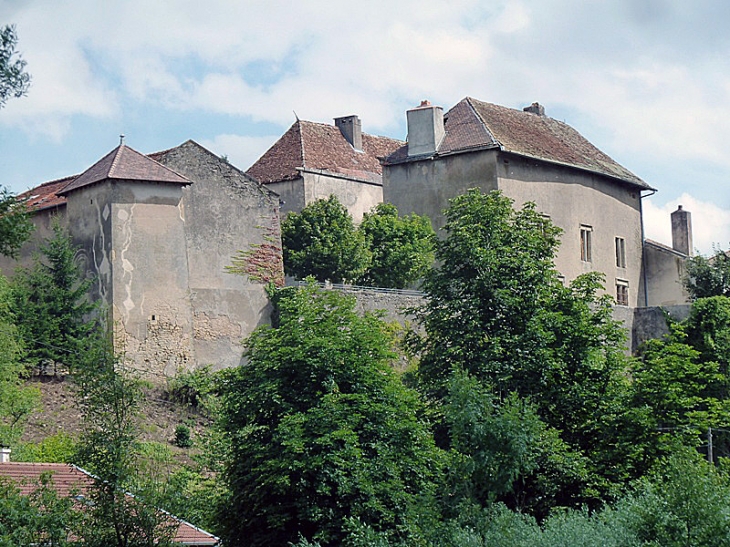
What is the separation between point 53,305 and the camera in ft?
112

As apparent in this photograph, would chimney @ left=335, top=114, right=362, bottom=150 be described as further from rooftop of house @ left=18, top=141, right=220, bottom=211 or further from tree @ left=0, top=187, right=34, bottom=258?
tree @ left=0, top=187, right=34, bottom=258

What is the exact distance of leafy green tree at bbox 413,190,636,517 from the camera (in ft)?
87.2

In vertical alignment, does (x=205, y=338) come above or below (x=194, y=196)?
below

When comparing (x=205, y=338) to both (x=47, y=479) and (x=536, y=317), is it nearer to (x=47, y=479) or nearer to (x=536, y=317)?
(x=536, y=317)

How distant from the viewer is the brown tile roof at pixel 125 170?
3569 cm

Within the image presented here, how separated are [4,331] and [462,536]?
14.8 m

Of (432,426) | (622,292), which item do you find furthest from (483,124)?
(432,426)

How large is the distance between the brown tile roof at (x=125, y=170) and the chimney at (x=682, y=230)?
25488 mm

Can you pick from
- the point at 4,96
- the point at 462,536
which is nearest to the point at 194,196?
the point at 462,536

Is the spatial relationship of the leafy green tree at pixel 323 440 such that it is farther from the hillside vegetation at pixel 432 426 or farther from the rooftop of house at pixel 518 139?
the rooftop of house at pixel 518 139

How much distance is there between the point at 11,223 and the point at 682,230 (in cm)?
4322

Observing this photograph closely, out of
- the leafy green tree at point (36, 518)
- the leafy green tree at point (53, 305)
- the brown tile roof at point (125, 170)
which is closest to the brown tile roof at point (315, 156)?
the brown tile roof at point (125, 170)

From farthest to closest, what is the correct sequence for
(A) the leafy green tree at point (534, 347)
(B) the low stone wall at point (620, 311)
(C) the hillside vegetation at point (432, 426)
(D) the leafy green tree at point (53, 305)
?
1. (B) the low stone wall at point (620, 311)
2. (D) the leafy green tree at point (53, 305)
3. (A) the leafy green tree at point (534, 347)
4. (C) the hillside vegetation at point (432, 426)

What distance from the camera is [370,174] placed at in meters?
50.0
